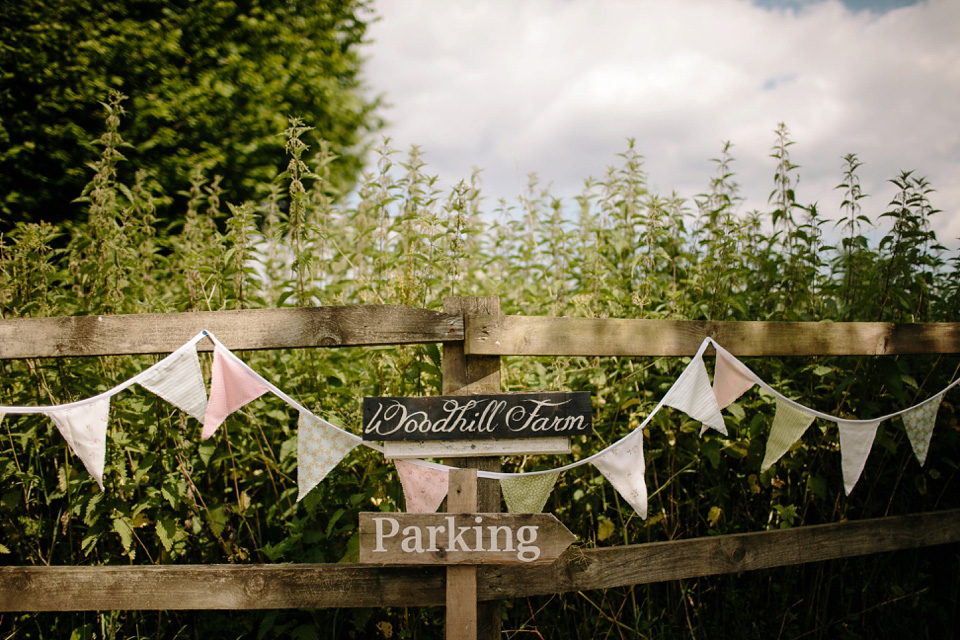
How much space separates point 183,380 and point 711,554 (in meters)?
2.01

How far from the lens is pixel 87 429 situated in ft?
6.02

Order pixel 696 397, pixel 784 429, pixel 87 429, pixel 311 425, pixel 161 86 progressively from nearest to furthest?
1. pixel 87 429
2. pixel 311 425
3. pixel 696 397
4. pixel 784 429
5. pixel 161 86

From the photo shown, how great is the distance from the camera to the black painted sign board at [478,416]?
1871mm

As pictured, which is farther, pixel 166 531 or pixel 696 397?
pixel 166 531

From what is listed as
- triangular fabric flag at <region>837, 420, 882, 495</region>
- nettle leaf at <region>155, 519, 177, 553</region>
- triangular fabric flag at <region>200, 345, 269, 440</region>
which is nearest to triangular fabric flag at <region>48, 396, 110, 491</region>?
triangular fabric flag at <region>200, 345, 269, 440</region>

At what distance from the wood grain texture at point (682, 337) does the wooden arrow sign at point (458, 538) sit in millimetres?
542

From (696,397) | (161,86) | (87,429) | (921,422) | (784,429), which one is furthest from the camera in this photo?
(161,86)

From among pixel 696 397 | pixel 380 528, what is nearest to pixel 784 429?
pixel 696 397

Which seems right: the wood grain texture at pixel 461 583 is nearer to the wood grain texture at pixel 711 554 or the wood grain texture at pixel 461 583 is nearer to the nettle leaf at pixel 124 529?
the wood grain texture at pixel 711 554

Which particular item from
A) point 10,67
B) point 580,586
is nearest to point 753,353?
point 580,586

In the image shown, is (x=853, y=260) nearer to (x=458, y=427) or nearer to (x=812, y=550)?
(x=812, y=550)

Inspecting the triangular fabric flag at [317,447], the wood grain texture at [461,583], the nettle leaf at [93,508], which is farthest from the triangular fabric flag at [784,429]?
the nettle leaf at [93,508]

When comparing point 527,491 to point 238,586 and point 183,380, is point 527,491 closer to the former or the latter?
point 238,586

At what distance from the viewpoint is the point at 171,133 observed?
18.9ft
